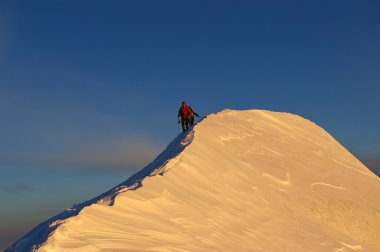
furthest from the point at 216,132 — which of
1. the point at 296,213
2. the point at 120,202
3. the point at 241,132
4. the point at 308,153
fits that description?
the point at 120,202

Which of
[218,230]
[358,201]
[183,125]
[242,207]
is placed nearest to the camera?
[218,230]

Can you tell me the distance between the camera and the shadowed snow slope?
305 inches

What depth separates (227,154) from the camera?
14.0 meters

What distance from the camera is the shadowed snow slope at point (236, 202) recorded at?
7.73 meters

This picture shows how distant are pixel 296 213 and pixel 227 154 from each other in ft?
10.3

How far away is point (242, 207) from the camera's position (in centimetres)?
1078

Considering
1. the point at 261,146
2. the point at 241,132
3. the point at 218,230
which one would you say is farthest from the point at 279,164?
the point at 218,230

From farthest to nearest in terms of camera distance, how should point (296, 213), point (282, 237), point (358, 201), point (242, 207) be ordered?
1. point (358, 201)
2. point (296, 213)
3. point (242, 207)
4. point (282, 237)

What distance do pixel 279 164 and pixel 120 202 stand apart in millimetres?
7371

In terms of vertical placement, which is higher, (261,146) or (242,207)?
(261,146)

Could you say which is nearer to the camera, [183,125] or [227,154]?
[227,154]

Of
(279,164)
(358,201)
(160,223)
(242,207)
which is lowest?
(160,223)

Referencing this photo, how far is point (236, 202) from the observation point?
10906mm

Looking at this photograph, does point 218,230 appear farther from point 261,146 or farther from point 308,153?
point 308,153
